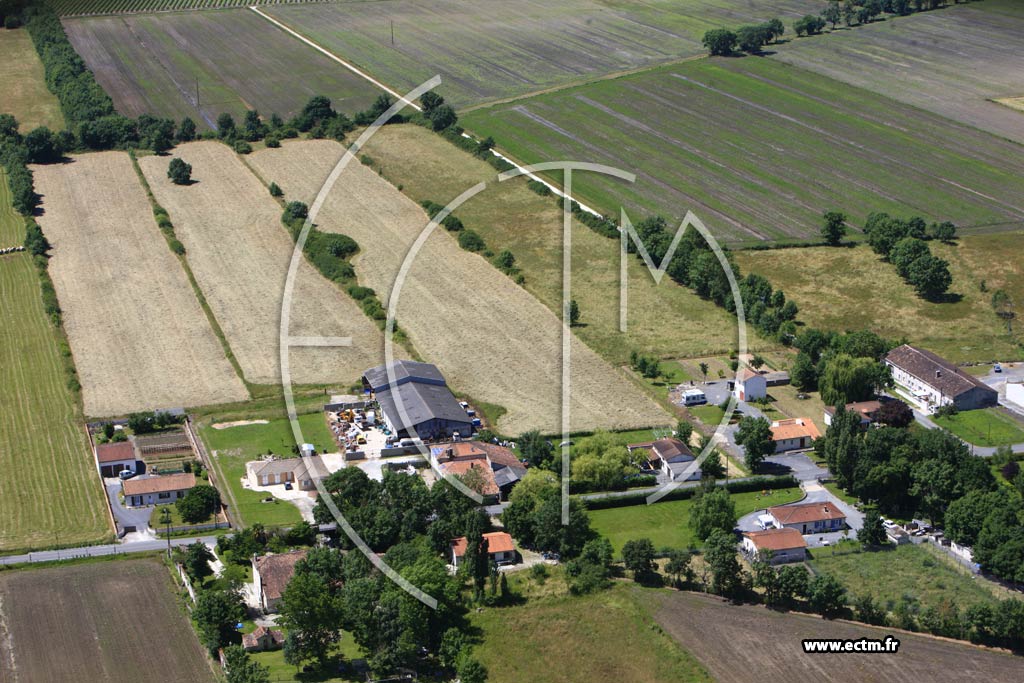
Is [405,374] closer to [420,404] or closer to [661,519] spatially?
[420,404]

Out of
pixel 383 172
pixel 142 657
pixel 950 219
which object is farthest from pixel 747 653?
pixel 383 172

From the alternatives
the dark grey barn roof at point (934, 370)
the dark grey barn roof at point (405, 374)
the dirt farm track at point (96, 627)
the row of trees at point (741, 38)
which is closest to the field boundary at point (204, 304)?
the dark grey barn roof at point (405, 374)

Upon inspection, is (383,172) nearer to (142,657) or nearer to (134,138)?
(134,138)

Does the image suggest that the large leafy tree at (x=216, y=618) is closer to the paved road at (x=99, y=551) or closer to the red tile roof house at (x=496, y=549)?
the paved road at (x=99, y=551)

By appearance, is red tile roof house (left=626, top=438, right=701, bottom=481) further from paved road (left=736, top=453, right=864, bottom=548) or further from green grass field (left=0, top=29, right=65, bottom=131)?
green grass field (left=0, top=29, right=65, bottom=131)

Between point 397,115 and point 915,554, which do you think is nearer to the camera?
point 915,554

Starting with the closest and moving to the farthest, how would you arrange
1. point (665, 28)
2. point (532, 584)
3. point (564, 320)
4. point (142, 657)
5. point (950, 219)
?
point (142, 657) → point (532, 584) → point (564, 320) → point (950, 219) → point (665, 28)

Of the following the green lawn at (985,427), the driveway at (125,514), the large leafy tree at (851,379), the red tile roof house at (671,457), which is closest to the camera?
the driveway at (125,514)

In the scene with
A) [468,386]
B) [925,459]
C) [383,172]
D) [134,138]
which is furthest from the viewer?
[134,138]
